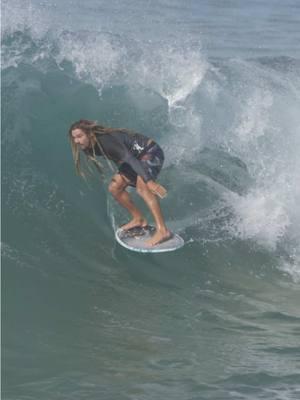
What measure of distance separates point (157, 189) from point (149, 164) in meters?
0.39

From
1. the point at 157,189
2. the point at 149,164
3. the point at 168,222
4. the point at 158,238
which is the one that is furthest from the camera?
the point at 168,222

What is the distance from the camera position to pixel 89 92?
10805 millimetres

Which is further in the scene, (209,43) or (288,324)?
(209,43)

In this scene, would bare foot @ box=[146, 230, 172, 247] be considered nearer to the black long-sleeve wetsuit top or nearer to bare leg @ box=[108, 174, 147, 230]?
bare leg @ box=[108, 174, 147, 230]

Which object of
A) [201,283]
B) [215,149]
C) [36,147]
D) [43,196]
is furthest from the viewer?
[215,149]

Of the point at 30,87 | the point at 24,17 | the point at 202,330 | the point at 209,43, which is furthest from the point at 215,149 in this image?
the point at 209,43

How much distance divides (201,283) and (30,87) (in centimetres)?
370

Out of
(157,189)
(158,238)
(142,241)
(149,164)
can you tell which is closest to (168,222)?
(142,241)

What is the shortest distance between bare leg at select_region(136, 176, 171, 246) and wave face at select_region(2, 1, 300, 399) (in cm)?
56

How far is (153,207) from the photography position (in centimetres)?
765

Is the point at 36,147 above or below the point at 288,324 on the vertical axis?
above

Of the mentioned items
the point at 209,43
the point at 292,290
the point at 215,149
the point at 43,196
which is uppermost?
the point at 209,43

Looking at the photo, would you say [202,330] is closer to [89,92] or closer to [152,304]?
[152,304]

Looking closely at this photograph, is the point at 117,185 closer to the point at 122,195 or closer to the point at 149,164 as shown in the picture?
the point at 122,195
